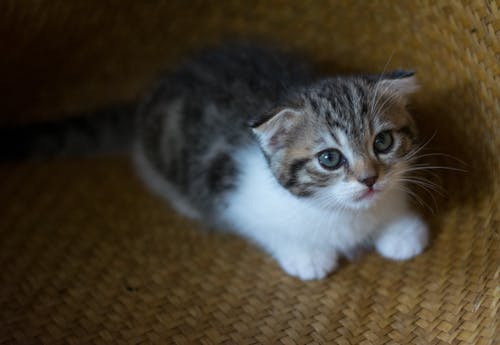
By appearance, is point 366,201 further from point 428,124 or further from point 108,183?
point 108,183

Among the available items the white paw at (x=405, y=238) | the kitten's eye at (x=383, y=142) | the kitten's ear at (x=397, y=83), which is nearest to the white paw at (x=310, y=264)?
the white paw at (x=405, y=238)

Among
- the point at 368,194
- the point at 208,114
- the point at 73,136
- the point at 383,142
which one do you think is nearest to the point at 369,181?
the point at 368,194

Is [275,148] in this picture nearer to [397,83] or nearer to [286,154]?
[286,154]

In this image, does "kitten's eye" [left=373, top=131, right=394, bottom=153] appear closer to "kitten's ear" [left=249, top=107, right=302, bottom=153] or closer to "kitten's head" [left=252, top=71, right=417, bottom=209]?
"kitten's head" [left=252, top=71, right=417, bottom=209]

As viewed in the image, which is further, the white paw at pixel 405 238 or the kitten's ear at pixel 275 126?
the white paw at pixel 405 238

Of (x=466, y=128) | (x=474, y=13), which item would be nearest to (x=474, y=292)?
(x=466, y=128)

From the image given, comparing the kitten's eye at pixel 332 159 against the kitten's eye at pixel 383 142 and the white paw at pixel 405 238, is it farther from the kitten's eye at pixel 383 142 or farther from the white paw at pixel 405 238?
the white paw at pixel 405 238
